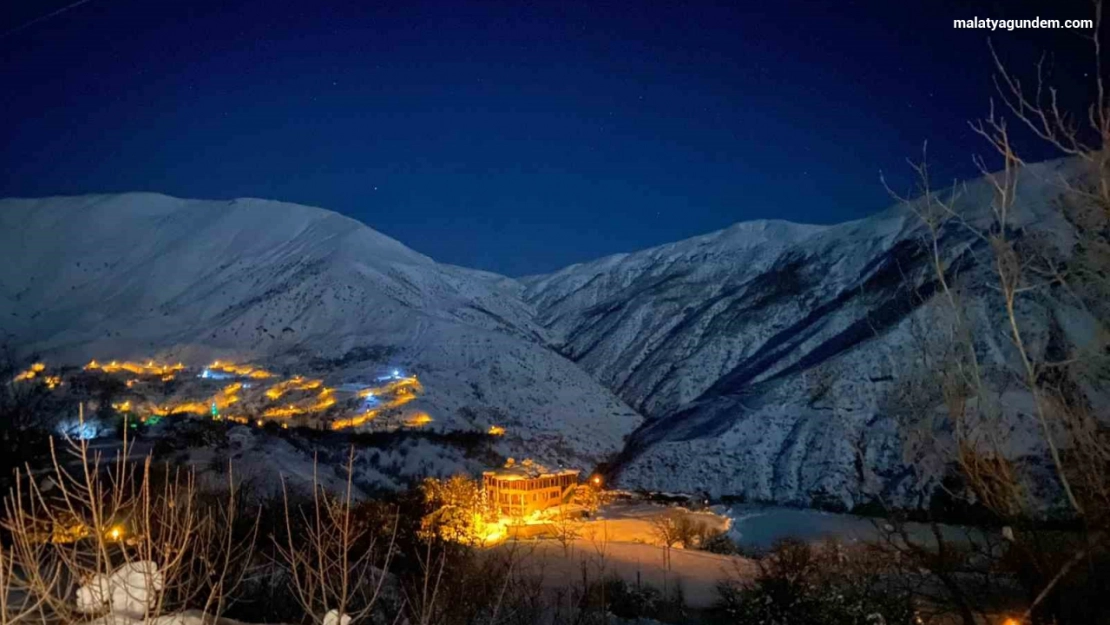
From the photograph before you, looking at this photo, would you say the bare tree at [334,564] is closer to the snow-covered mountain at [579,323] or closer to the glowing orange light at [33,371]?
the snow-covered mountain at [579,323]

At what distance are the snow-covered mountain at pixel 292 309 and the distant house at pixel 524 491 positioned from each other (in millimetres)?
8518

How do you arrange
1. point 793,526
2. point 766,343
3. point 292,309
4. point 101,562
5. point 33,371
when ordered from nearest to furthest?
point 101,562 → point 793,526 → point 33,371 → point 766,343 → point 292,309

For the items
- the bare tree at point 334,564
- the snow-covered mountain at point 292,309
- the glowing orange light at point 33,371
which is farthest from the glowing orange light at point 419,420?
the bare tree at point 334,564

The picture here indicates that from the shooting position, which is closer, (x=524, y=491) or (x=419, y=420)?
(x=524, y=491)

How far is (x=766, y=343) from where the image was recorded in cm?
4872

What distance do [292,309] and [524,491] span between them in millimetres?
32457

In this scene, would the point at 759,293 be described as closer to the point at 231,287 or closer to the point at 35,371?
the point at 231,287

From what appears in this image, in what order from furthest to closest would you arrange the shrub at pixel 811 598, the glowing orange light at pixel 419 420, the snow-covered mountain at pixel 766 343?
the glowing orange light at pixel 419 420 < the snow-covered mountain at pixel 766 343 < the shrub at pixel 811 598

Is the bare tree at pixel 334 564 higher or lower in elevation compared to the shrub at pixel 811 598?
higher

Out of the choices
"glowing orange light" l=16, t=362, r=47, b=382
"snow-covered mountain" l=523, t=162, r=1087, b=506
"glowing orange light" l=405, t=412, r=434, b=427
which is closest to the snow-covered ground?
"snow-covered mountain" l=523, t=162, r=1087, b=506

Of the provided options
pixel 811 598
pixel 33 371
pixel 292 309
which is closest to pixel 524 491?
pixel 811 598

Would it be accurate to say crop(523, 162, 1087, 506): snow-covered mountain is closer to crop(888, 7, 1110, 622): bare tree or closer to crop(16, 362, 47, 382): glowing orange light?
crop(888, 7, 1110, 622): bare tree

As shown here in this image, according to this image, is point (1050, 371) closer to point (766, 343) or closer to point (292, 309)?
point (766, 343)

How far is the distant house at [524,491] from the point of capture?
24.9 metres
